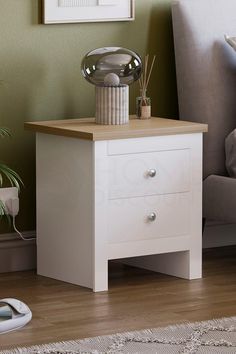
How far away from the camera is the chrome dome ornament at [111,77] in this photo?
153 inches

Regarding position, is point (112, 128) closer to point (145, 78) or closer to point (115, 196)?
point (115, 196)

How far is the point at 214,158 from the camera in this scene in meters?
4.28

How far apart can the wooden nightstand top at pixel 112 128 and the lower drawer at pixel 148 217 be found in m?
0.24

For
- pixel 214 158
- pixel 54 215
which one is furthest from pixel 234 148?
pixel 54 215

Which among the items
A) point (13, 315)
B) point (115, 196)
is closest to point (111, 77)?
point (115, 196)

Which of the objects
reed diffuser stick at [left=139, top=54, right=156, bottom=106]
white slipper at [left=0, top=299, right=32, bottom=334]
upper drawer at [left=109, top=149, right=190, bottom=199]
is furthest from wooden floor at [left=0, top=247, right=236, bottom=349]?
reed diffuser stick at [left=139, top=54, right=156, bottom=106]

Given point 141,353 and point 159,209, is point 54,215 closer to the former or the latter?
point 159,209

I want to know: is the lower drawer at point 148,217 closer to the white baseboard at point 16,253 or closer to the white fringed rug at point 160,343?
the white baseboard at point 16,253

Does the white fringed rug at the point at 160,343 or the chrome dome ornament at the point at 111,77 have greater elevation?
the chrome dome ornament at the point at 111,77

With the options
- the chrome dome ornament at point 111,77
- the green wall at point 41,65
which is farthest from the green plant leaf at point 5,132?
the chrome dome ornament at point 111,77

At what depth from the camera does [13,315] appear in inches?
133

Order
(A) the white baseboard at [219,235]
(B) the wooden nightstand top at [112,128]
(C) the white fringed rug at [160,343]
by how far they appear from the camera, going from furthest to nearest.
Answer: (A) the white baseboard at [219,235]
(B) the wooden nightstand top at [112,128]
(C) the white fringed rug at [160,343]

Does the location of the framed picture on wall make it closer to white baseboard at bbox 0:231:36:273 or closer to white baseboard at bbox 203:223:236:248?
white baseboard at bbox 0:231:36:273

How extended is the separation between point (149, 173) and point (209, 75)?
627mm
